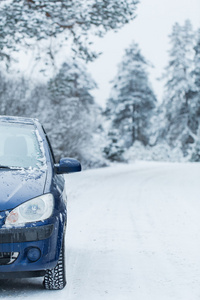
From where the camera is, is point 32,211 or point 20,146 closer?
point 32,211

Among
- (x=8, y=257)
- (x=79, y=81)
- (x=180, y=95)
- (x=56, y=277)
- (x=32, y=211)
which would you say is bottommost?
(x=180, y=95)

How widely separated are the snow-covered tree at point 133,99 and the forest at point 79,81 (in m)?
2.51

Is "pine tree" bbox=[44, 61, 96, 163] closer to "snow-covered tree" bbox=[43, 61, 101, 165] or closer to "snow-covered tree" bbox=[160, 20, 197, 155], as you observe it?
"snow-covered tree" bbox=[43, 61, 101, 165]

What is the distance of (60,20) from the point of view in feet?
51.6

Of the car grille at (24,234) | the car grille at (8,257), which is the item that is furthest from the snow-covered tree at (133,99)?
the car grille at (8,257)

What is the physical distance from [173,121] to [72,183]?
35.2 m

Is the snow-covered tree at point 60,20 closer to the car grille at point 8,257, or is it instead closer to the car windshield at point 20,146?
the car windshield at point 20,146

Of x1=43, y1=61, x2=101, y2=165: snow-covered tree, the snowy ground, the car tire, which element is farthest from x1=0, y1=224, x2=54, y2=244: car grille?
x1=43, y1=61, x2=101, y2=165: snow-covered tree

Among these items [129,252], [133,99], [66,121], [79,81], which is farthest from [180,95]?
[129,252]

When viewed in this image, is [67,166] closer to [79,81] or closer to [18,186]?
[18,186]

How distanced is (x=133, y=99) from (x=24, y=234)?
158ft

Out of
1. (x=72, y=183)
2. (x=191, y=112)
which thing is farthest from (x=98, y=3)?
(x=191, y=112)

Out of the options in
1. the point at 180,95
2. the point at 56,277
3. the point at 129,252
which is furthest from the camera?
the point at 180,95

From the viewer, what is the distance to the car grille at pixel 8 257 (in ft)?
12.4
